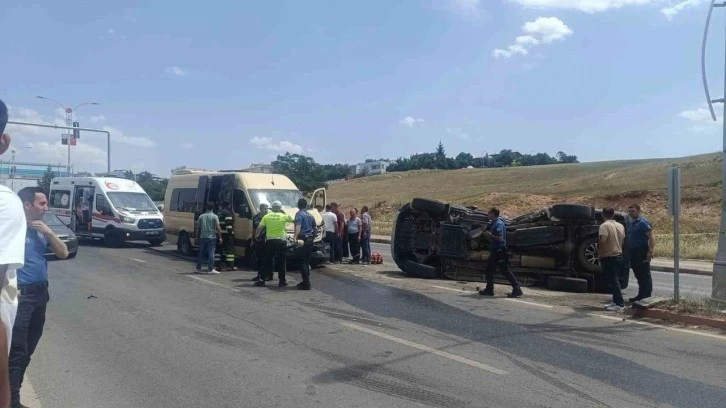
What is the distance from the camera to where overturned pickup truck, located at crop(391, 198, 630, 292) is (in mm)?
12070

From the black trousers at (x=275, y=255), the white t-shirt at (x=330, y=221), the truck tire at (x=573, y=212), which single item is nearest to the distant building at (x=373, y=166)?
the white t-shirt at (x=330, y=221)

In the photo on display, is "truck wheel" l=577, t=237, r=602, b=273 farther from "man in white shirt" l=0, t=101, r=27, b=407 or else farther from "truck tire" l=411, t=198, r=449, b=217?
"man in white shirt" l=0, t=101, r=27, b=407

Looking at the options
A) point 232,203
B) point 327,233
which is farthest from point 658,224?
point 232,203

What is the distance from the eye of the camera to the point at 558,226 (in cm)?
1226

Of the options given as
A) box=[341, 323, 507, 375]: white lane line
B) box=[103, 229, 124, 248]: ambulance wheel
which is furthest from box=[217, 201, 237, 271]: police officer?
box=[103, 229, 124, 248]: ambulance wheel

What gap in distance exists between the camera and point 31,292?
4.52 m

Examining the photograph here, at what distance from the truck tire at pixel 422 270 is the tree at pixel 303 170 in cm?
3121

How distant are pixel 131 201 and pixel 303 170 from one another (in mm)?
25192

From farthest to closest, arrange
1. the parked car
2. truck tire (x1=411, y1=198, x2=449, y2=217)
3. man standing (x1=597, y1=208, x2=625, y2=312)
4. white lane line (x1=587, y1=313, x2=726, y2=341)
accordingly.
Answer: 1. the parked car
2. truck tire (x1=411, y1=198, x2=449, y2=217)
3. man standing (x1=597, y1=208, x2=625, y2=312)
4. white lane line (x1=587, y1=313, x2=726, y2=341)

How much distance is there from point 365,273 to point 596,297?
17.6 ft

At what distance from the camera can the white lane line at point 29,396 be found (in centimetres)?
523

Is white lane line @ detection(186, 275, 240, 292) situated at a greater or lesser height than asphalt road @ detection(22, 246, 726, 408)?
greater

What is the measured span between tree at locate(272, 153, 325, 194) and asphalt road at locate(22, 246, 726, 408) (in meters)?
34.6

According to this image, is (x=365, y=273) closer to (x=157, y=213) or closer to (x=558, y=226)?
(x=558, y=226)
